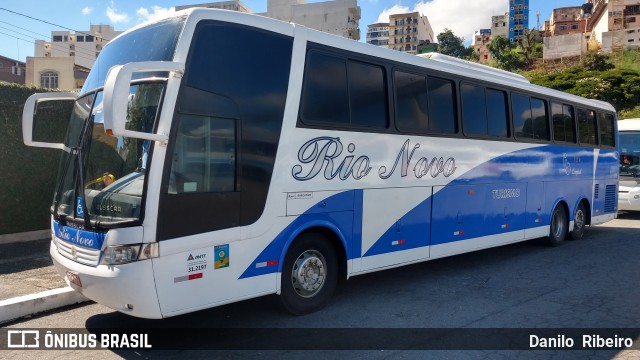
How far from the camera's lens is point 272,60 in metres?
5.51

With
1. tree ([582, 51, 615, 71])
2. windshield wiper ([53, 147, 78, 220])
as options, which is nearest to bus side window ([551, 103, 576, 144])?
windshield wiper ([53, 147, 78, 220])

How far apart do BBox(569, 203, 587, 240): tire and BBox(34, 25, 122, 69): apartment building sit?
87.5 meters

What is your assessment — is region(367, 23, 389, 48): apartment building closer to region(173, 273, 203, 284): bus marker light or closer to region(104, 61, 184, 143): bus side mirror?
region(173, 273, 203, 284): bus marker light

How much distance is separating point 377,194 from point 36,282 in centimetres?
498

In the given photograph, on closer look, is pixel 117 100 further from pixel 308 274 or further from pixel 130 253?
pixel 308 274

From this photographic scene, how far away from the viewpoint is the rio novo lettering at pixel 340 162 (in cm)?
580

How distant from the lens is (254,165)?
207 inches

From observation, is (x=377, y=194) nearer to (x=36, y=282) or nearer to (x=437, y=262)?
(x=437, y=262)

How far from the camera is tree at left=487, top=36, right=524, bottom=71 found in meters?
74.8

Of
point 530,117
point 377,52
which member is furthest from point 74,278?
point 530,117

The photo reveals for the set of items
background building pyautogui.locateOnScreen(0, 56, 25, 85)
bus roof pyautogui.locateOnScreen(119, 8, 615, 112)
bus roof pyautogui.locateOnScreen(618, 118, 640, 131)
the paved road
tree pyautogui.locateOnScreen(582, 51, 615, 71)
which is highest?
background building pyautogui.locateOnScreen(0, 56, 25, 85)

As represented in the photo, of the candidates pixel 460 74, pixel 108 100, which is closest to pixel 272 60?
pixel 108 100

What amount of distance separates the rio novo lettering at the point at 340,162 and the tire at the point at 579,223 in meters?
6.40

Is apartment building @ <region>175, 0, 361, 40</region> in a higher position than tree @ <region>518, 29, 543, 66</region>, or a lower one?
higher
